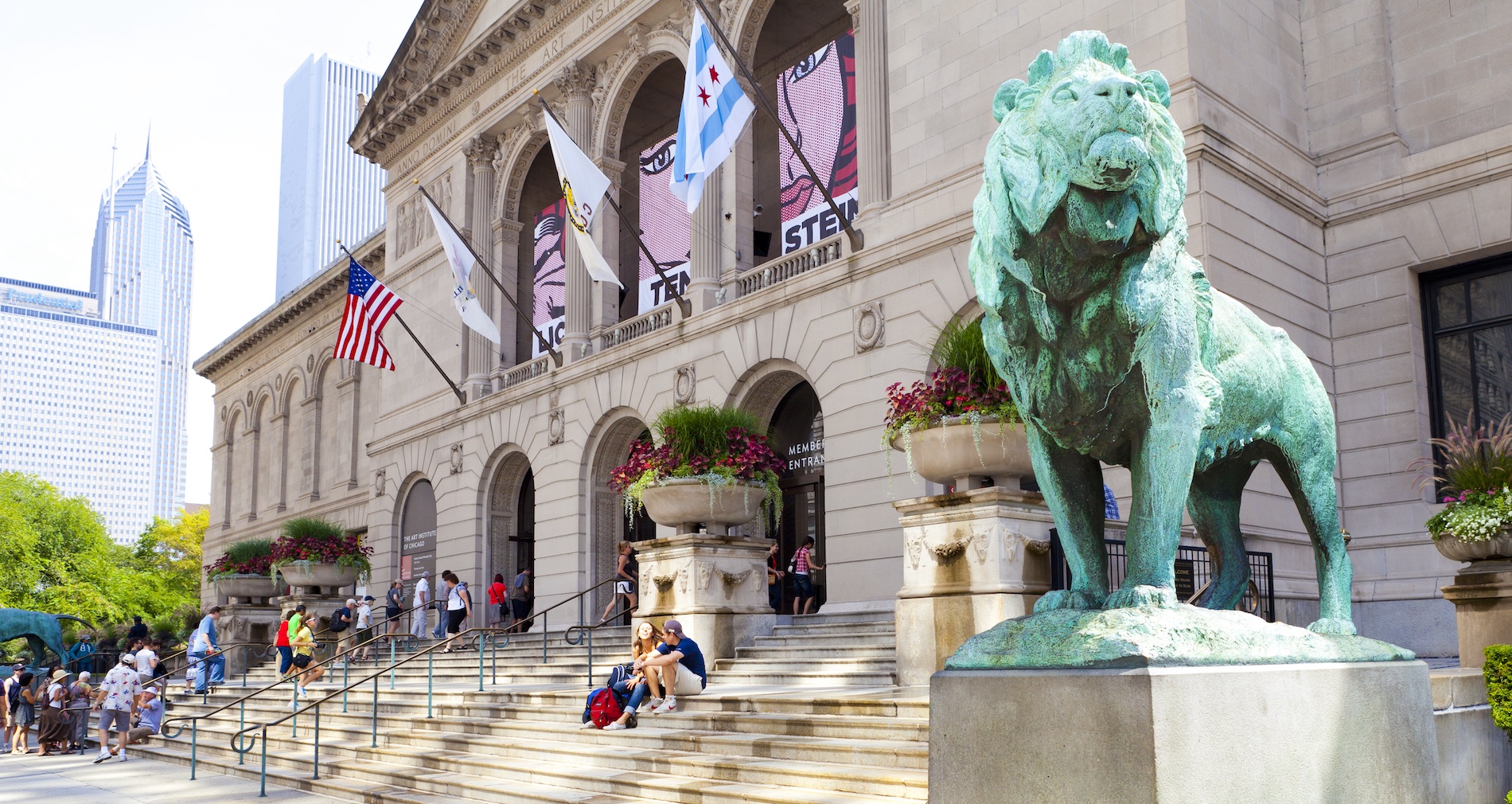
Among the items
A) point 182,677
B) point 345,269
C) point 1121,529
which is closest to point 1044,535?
point 1121,529

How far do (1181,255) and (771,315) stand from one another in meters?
19.0

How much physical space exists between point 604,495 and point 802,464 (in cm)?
580

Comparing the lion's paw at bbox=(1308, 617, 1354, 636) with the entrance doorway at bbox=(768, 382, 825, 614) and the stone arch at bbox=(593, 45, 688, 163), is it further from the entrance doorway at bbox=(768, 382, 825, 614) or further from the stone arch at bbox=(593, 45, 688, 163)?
the stone arch at bbox=(593, 45, 688, 163)

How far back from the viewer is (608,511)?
28000 mm

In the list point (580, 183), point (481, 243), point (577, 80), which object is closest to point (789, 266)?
point (580, 183)

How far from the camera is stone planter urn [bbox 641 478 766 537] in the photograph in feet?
49.6

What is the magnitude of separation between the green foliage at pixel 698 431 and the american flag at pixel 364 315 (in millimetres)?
14041

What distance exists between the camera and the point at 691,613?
15016 millimetres

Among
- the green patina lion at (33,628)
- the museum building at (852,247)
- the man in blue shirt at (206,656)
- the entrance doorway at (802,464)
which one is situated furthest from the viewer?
the green patina lion at (33,628)

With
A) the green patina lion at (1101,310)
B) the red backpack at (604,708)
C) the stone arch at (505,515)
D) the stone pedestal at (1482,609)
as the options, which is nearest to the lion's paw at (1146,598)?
the green patina lion at (1101,310)

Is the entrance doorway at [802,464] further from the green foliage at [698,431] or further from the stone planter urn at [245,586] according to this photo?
the stone planter urn at [245,586]

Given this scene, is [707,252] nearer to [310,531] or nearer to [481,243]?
[481,243]

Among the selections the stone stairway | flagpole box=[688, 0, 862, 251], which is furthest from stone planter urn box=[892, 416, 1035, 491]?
flagpole box=[688, 0, 862, 251]

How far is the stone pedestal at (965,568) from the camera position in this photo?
11.1 m
